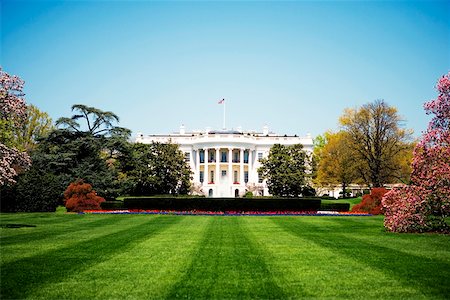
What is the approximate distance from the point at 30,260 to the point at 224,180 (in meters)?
61.4

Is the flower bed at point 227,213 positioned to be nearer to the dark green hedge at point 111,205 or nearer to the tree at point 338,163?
the dark green hedge at point 111,205

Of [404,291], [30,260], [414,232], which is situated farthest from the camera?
[414,232]

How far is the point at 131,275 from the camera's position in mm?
8852

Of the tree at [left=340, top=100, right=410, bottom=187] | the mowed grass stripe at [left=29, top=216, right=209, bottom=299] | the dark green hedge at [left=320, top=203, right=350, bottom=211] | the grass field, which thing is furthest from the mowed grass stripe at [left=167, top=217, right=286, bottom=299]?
the tree at [left=340, top=100, right=410, bottom=187]

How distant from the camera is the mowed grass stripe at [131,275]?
7461 millimetres

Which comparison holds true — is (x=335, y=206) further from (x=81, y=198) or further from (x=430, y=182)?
(x=81, y=198)

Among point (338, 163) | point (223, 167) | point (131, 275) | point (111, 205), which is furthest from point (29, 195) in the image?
point (223, 167)

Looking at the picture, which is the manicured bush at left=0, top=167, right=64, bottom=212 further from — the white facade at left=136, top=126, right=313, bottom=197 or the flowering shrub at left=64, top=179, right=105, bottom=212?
the white facade at left=136, top=126, right=313, bottom=197

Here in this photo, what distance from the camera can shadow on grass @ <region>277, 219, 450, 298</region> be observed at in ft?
26.6

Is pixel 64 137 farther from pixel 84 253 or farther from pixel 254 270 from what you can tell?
pixel 254 270

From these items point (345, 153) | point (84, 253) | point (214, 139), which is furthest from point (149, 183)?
point (84, 253)

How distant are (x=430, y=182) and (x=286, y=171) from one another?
38.1 m

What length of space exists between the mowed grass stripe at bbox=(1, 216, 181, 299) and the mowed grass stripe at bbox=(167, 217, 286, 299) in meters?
2.39

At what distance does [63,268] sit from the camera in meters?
9.58
